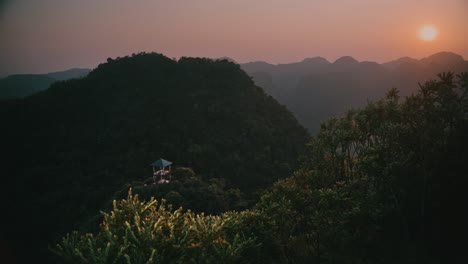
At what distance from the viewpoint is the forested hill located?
1758 inches

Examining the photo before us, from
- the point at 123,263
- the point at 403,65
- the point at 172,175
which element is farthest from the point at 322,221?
the point at 403,65

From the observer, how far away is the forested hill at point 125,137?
44.7m

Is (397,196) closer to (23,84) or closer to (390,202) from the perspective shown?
(390,202)

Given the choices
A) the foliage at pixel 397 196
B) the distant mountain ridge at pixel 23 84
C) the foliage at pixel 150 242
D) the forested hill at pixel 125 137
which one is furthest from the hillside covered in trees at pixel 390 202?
the distant mountain ridge at pixel 23 84

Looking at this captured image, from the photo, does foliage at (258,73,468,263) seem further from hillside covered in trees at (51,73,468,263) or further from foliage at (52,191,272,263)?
foliage at (52,191,272,263)

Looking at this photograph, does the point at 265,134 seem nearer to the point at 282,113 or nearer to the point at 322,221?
the point at 282,113

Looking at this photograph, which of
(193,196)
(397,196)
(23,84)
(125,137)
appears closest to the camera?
(397,196)

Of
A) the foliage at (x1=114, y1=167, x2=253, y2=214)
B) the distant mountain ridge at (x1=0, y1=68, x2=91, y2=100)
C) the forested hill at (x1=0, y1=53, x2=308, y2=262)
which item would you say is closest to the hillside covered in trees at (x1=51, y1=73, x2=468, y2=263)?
the foliage at (x1=114, y1=167, x2=253, y2=214)

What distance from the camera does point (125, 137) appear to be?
56.2 metres

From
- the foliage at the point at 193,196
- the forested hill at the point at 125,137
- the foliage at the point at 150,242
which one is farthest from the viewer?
the forested hill at the point at 125,137

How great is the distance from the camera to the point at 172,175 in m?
42.9

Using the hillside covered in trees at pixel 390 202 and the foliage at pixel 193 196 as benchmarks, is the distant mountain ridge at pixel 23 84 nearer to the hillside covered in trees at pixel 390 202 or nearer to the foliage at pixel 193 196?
the foliage at pixel 193 196

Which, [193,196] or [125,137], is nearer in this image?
[193,196]

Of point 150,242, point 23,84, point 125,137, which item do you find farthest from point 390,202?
point 23,84
